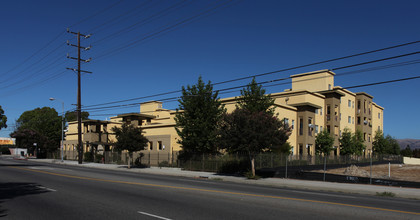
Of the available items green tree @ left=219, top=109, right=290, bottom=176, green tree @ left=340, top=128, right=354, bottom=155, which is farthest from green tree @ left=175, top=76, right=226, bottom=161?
green tree @ left=340, top=128, right=354, bottom=155

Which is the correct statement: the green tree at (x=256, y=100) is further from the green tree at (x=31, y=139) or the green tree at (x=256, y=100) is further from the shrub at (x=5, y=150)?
the shrub at (x=5, y=150)

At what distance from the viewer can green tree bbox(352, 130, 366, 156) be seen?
5669cm

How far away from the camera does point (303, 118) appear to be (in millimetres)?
45875

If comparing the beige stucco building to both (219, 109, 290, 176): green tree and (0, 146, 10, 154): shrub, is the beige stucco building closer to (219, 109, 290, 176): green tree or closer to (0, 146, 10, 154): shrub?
(219, 109, 290, 176): green tree

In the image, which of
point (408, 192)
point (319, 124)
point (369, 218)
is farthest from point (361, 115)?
point (369, 218)

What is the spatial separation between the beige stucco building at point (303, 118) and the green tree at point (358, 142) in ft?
5.51

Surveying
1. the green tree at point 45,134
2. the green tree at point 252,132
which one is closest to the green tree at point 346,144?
the green tree at point 252,132

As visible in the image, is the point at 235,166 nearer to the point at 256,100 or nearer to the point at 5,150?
the point at 256,100

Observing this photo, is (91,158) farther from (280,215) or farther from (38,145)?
(280,215)

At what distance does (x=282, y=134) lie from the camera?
82.0ft

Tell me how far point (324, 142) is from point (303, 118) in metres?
6.61

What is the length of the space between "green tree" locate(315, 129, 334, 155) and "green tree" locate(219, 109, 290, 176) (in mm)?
26568

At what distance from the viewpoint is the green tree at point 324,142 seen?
49.8 m

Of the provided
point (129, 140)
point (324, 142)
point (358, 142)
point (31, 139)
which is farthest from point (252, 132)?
point (31, 139)
